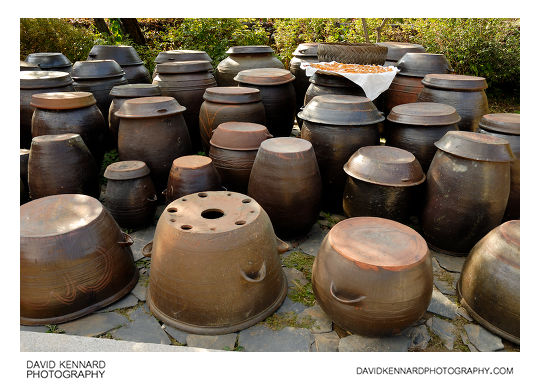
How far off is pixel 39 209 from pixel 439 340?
10.7 feet

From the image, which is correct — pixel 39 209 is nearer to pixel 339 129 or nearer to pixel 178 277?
pixel 178 277

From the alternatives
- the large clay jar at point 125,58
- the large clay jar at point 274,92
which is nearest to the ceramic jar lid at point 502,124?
the large clay jar at point 274,92

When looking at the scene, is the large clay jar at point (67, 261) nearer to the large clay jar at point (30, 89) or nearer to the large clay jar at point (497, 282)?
the large clay jar at point (30, 89)

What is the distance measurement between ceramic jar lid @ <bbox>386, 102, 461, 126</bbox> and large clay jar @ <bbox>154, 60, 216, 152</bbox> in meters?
2.88

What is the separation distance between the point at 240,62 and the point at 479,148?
438 centimetres

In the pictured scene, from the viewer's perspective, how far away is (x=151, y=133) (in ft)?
15.2

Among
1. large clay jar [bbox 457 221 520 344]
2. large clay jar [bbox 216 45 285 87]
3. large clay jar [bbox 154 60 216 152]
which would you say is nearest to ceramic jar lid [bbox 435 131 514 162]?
large clay jar [bbox 457 221 520 344]

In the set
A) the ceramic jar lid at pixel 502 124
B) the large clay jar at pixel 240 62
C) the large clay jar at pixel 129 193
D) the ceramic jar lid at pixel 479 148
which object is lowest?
the large clay jar at pixel 129 193

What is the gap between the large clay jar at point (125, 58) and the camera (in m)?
6.73

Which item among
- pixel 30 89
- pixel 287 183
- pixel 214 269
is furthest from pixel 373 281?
pixel 30 89

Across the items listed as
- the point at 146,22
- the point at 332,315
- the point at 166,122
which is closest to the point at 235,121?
the point at 166,122

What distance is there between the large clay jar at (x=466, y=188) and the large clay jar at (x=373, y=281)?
1.06m

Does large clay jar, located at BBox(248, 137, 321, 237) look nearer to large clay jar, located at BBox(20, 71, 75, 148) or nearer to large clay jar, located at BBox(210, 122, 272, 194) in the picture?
large clay jar, located at BBox(210, 122, 272, 194)

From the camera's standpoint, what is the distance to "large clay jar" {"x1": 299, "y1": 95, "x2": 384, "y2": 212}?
168 inches
